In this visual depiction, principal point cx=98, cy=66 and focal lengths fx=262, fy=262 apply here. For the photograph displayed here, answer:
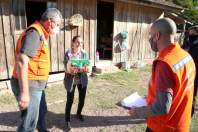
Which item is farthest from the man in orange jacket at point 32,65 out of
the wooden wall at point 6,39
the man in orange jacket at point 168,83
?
the wooden wall at point 6,39

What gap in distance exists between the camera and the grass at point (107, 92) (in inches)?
225

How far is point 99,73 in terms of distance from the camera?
29.0 feet

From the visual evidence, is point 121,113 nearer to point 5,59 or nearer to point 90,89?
point 90,89

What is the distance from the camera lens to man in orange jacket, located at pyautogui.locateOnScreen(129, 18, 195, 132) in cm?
212

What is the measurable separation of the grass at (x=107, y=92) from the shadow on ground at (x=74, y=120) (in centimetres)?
20

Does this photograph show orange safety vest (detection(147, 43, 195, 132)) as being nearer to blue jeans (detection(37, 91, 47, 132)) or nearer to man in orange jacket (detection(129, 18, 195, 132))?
man in orange jacket (detection(129, 18, 195, 132))

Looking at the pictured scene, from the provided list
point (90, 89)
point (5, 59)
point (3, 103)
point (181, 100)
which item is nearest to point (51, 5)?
point (5, 59)

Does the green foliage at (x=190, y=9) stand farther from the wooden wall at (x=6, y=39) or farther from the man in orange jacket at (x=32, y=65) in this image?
the man in orange jacket at (x=32, y=65)

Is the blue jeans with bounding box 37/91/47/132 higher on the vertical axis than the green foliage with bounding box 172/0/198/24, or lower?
lower

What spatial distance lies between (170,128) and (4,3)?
5.67 meters

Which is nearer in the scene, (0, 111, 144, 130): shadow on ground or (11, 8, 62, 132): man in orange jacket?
(11, 8, 62, 132): man in orange jacket

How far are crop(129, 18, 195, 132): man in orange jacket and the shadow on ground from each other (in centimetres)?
280

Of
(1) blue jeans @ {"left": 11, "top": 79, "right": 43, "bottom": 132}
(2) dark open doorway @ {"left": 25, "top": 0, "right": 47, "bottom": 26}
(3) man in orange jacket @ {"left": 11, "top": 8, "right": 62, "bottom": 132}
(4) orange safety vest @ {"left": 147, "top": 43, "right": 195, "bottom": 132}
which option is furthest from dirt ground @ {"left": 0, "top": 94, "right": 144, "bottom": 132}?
(2) dark open doorway @ {"left": 25, "top": 0, "right": 47, "bottom": 26}

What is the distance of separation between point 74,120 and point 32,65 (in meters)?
2.23
